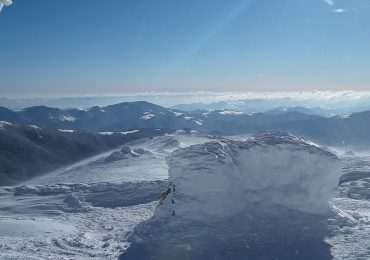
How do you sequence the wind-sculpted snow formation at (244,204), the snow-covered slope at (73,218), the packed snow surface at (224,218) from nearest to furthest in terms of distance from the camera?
the snow-covered slope at (73,218) < the packed snow surface at (224,218) < the wind-sculpted snow formation at (244,204)

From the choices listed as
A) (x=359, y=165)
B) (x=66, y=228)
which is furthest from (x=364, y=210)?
(x=359, y=165)

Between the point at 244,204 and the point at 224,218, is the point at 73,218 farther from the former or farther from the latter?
the point at 244,204

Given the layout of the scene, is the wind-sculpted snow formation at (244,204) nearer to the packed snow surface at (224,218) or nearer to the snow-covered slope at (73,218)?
the packed snow surface at (224,218)

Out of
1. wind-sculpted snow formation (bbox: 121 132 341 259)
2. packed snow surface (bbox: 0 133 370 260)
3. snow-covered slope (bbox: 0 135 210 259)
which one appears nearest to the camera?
snow-covered slope (bbox: 0 135 210 259)

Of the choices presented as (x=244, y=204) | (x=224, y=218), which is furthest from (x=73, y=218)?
(x=244, y=204)

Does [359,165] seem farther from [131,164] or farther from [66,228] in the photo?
[66,228]

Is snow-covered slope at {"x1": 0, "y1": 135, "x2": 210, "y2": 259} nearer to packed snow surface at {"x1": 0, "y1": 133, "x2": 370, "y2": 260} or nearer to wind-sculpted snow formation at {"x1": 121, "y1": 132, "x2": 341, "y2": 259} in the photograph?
packed snow surface at {"x1": 0, "y1": 133, "x2": 370, "y2": 260}

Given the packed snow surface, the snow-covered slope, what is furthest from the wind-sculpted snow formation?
the snow-covered slope

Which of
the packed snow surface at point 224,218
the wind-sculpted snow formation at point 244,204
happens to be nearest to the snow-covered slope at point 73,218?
the packed snow surface at point 224,218
